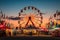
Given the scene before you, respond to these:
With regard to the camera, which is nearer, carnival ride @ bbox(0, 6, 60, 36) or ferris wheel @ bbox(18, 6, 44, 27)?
carnival ride @ bbox(0, 6, 60, 36)

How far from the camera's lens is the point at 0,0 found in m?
8.05

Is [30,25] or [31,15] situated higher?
[31,15]

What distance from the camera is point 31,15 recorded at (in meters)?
8.26

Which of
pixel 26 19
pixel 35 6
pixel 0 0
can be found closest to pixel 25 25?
pixel 26 19

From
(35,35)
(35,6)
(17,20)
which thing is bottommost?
(35,35)

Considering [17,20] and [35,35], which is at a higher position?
[17,20]

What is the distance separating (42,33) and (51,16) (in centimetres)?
69

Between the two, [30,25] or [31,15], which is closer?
[30,25]

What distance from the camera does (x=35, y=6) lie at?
8.11 meters

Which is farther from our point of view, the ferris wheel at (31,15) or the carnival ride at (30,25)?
the ferris wheel at (31,15)

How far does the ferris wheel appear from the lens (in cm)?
812

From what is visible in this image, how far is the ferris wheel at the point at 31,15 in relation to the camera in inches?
320

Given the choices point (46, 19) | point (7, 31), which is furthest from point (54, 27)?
point (7, 31)

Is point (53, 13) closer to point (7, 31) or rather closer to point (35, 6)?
point (35, 6)
